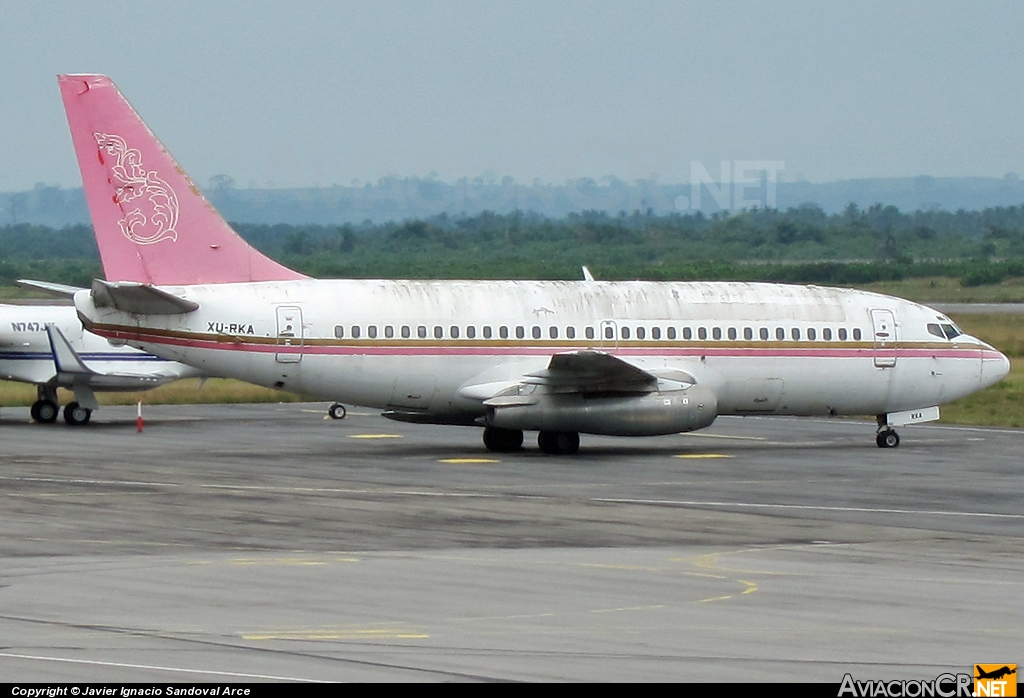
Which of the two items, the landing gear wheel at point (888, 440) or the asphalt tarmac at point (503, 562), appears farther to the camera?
the landing gear wheel at point (888, 440)

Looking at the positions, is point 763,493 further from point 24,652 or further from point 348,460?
point 24,652

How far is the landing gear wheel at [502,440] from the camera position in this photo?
35.2 m

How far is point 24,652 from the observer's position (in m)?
13.5

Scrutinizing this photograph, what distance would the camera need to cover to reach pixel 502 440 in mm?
35188

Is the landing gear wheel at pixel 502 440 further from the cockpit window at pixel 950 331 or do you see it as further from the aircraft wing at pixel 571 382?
the cockpit window at pixel 950 331

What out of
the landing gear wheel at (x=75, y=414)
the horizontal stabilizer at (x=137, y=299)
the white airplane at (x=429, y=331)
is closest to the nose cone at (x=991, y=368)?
the white airplane at (x=429, y=331)

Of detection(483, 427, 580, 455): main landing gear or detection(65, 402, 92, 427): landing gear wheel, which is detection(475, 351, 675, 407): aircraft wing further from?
detection(65, 402, 92, 427): landing gear wheel

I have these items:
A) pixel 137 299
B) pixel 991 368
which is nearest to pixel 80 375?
pixel 137 299

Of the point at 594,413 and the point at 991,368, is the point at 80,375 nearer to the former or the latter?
the point at 594,413

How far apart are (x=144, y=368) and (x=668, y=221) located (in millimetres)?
145992

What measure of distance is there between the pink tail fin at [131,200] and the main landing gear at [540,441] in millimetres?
6178

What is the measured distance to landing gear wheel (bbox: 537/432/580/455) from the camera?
34.5 m

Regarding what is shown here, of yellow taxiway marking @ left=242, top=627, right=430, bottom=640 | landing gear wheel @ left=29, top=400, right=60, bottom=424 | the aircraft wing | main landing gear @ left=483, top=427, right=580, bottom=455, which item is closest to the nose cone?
the aircraft wing

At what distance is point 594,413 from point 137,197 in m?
9.50
